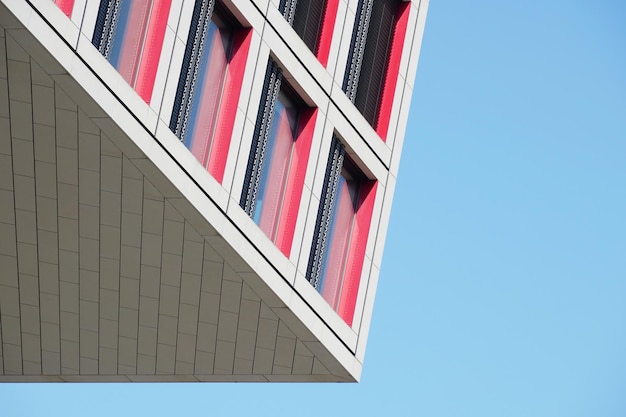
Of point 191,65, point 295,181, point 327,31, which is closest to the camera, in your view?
point 191,65

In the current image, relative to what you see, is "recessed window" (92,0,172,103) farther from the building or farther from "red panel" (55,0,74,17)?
"red panel" (55,0,74,17)

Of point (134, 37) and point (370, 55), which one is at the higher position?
point (370, 55)

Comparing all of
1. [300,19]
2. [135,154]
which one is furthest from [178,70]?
[300,19]

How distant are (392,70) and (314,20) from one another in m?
3.64

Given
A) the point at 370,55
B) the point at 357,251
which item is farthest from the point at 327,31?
the point at 357,251

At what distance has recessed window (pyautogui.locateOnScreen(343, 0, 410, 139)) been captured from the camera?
30.7m

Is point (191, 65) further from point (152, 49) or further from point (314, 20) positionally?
point (314, 20)

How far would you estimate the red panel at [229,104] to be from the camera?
2605 centimetres

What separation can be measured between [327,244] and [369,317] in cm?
219

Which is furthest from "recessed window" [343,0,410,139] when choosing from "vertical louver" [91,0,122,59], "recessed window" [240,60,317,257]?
"vertical louver" [91,0,122,59]

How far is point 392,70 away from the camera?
32094 millimetres

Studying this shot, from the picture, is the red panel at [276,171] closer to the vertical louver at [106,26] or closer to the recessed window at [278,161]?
the recessed window at [278,161]

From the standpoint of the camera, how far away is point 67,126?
23516 millimetres

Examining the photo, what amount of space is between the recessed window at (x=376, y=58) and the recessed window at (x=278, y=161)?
203cm
